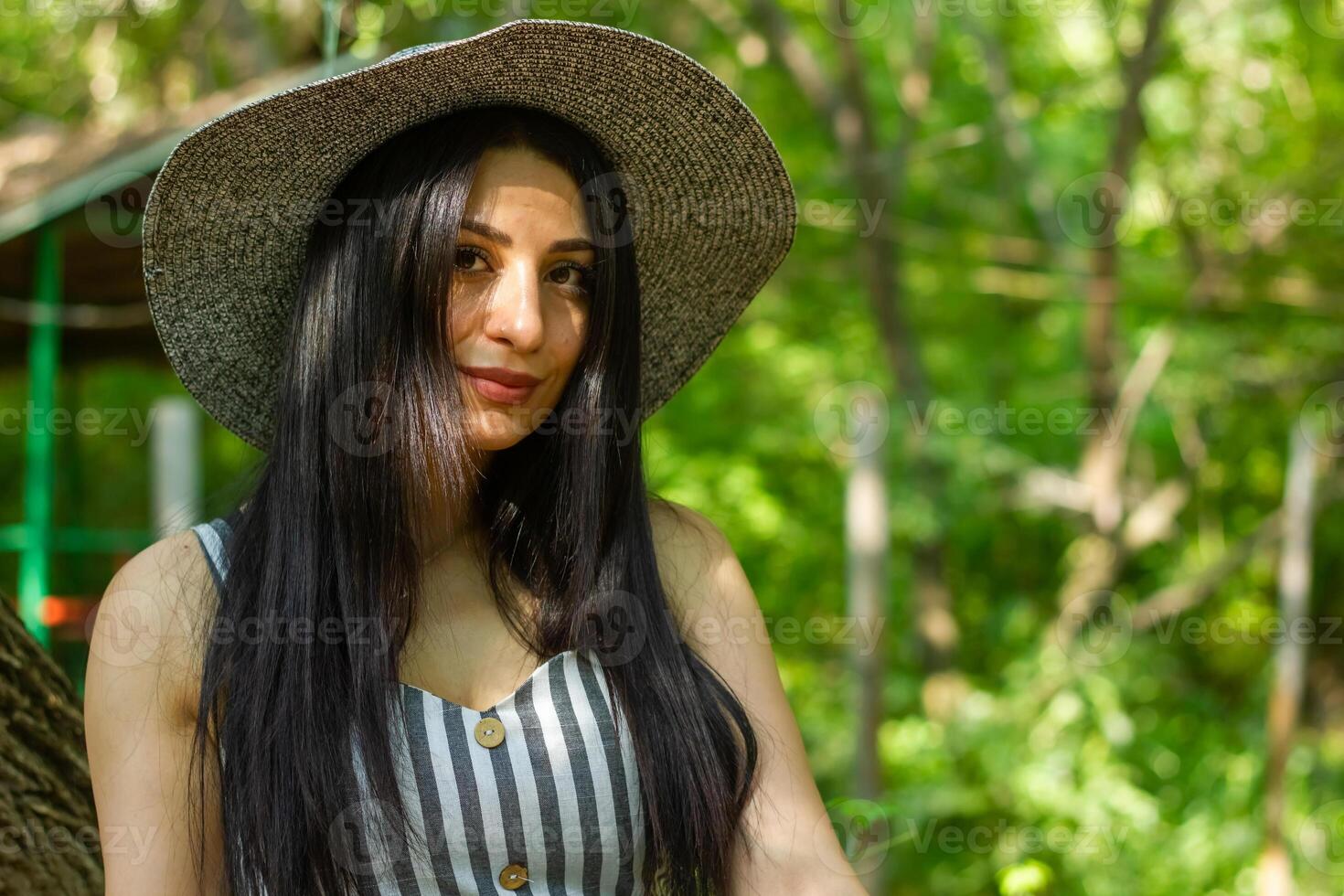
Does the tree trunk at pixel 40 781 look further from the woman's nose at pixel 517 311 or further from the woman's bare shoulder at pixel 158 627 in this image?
the woman's nose at pixel 517 311

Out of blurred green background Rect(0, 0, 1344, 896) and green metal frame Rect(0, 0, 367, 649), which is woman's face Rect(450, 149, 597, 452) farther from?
blurred green background Rect(0, 0, 1344, 896)

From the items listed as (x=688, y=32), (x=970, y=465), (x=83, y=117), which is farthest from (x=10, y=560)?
(x=970, y=465)

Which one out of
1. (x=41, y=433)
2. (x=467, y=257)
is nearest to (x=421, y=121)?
(x=467, y=257)

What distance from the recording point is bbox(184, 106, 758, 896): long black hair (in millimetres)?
1565

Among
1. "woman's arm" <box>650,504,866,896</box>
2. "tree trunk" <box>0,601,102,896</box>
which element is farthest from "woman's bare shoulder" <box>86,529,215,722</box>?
"woman's arm" <box>650,504,866,896</box>

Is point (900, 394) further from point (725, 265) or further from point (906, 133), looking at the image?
point (725, 265)

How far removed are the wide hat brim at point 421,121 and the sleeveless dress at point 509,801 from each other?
12.8 inches

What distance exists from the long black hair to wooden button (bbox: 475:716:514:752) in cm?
10

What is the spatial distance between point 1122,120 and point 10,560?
7.01 meters

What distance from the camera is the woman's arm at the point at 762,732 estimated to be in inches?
67.3

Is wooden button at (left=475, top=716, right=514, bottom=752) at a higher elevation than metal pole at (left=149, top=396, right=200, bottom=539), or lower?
lower

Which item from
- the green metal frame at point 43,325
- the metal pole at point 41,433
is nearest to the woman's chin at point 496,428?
the green metal frame at point 43,325

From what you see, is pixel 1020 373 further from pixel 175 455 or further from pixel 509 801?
pixel 509 801

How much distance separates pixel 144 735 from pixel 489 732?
15.1 inches
